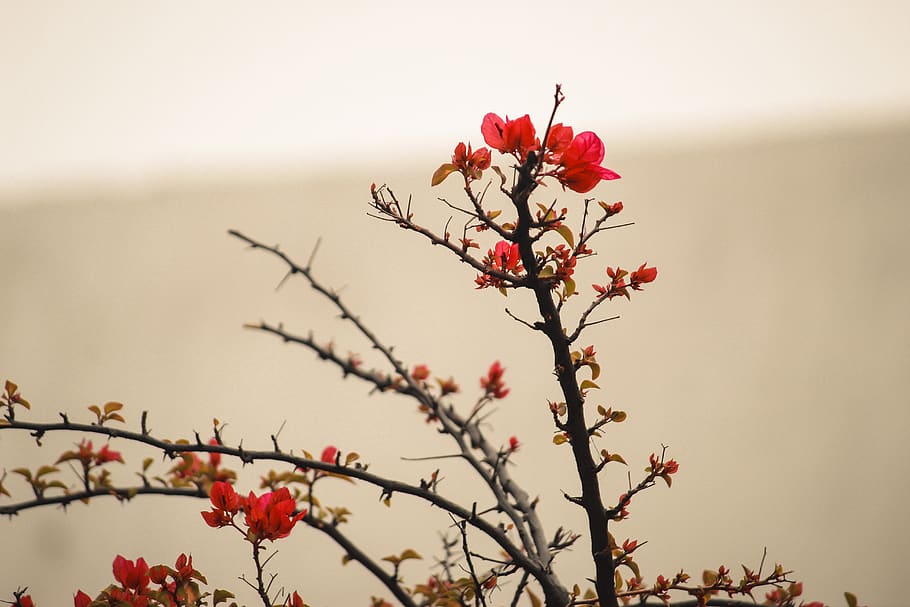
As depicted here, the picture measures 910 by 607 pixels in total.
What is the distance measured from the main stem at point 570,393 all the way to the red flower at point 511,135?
0.08 feet

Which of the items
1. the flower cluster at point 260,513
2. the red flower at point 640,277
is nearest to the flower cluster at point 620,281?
the red flower at point 640,277

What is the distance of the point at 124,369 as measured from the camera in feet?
5.12

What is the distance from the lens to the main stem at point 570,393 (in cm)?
34

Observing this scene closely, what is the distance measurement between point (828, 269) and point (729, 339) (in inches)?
9.6

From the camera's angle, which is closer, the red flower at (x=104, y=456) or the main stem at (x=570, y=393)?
the main stem at (x=570, y=393)

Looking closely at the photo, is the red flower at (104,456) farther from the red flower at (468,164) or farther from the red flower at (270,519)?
the red flower at (468,164)

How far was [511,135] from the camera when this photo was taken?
1.13 feet

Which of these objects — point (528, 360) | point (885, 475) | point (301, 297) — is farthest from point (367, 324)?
point (885, 475)

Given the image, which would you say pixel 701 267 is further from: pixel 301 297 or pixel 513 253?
pixel 513 253

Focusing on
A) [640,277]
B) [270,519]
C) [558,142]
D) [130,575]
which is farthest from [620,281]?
[130,575]

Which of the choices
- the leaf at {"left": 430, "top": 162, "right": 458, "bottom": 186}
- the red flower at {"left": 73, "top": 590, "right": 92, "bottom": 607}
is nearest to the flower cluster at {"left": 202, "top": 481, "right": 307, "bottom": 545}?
the red flower at {"left": 73, "top": 590, "right": 92, "bottom": 607}

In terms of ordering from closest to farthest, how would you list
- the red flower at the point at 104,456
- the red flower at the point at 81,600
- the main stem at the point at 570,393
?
the main stem at the point at 570,393 < the red flower at the point at 81,600 < the red flower at the point at 104,456

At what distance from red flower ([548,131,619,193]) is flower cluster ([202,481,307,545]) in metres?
0.25

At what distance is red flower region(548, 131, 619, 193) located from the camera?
348 millimetres
